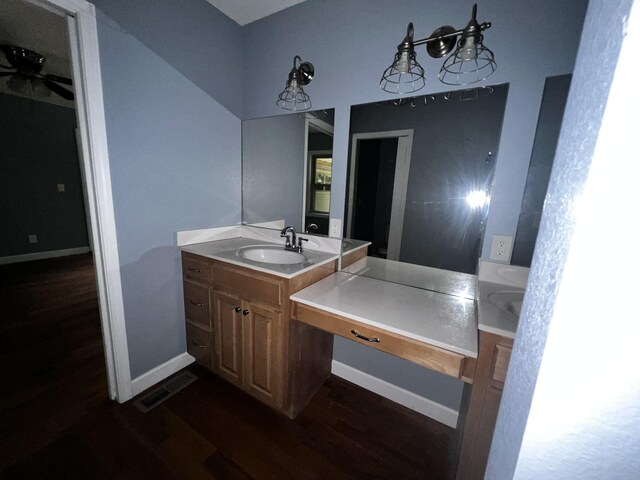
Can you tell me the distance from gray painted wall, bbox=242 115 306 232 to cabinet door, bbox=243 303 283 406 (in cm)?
72

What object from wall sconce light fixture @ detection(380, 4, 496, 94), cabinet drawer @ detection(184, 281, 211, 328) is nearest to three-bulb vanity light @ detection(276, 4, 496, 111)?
wall sconce light fixture @ detection(380, 4, 496, 94)

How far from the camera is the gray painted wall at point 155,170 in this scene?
1316mm

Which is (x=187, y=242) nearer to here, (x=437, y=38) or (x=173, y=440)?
(x=173, y=440)

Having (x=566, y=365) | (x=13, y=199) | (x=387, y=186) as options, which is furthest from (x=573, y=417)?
(x=13, y=199)

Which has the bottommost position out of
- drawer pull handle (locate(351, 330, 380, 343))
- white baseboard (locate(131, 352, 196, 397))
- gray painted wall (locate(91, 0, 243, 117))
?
white baseboard (locate(131, 352, 196, 397))

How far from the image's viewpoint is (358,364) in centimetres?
168

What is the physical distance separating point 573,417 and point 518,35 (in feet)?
4.83

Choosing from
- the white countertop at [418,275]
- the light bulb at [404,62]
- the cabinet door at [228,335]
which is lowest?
the cabinet door at [228,335]

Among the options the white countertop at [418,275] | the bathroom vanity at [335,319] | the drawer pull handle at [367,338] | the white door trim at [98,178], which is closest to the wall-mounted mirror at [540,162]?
the bathroom vanity at [335,319]

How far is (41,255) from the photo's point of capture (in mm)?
3848

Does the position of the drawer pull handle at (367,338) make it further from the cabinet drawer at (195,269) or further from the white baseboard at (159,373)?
the white baseboard at (159,373)

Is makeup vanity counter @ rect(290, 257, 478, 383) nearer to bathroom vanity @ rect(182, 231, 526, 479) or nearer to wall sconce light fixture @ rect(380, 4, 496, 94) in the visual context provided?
bathroom vanity @ rect(182, 231, 526, 479)

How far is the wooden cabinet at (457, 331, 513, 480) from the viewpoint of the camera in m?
0.86

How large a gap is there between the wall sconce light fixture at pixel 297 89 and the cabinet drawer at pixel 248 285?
3.87 feet
